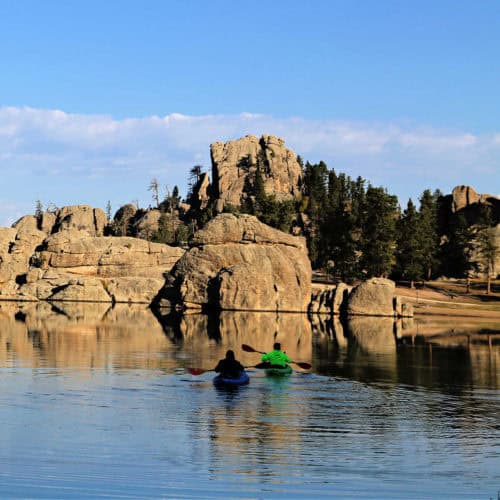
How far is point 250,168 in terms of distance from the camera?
598ft

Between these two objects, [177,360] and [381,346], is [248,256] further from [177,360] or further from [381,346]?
[177,360]

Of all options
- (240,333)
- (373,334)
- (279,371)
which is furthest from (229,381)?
(373,334)

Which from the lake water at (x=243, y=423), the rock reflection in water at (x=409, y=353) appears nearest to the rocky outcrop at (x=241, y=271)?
the rock reflection in water at (x=409, y=353)

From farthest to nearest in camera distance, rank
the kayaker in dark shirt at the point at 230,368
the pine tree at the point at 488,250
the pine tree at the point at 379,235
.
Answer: the pine tree at the point at 488,250, the pine tree at the point at 379,235, the kayaker in dark shirt at the point at 230,368

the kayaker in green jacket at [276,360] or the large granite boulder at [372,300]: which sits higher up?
the large granite boulder at [372,300]

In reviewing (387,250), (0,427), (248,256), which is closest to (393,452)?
(0,427)

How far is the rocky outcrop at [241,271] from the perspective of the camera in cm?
9950

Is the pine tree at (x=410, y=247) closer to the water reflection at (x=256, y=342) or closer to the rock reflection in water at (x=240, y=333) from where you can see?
the water reflection at (x=256, y=342)

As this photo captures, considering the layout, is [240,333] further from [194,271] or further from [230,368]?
[194,271]

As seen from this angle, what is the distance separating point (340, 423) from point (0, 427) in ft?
36.4

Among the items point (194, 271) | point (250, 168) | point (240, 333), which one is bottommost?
point (240, 333)

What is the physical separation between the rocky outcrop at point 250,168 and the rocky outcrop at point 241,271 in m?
66.4

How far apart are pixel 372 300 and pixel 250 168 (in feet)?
289

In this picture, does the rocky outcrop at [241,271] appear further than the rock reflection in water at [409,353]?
Yes
